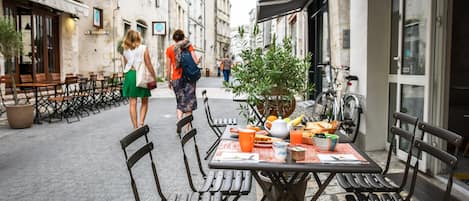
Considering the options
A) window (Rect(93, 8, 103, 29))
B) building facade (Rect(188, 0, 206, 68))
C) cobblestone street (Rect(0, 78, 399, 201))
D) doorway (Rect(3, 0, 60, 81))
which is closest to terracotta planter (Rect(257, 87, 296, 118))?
cobblestone street (Rect(0, 78, 399, 201))

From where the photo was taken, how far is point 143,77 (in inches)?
259

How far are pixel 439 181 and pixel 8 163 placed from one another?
4.58 metres

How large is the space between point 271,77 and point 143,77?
A: 2.38 metres

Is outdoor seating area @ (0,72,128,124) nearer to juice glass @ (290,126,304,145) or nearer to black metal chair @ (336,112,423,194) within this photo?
juice glass @ (290,126,304,145)

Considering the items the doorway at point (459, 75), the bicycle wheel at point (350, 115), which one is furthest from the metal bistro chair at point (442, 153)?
the doorway at point (459, 75)

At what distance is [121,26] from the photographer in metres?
17.6

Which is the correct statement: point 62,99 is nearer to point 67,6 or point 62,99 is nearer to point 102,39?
point 67,6

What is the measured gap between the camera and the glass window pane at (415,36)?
4.39 meters

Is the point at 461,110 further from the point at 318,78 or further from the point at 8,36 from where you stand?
the point at 8,36

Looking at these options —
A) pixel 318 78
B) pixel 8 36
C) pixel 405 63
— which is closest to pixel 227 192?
pixel 405 63

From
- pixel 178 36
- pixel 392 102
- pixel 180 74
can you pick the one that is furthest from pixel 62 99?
pixel 392 102

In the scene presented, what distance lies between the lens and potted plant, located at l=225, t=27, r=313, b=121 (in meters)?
5.05

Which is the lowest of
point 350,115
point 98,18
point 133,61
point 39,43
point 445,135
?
point 350,115

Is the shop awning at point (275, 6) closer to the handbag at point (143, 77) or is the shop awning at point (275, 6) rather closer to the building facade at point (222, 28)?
the handbag at point (143, 77)
